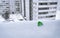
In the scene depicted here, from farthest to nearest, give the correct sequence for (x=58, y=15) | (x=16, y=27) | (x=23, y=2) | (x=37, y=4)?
(x=37, y=4) < (x=23, y=2) < (x=58, y=15) < (x=16, y=27)

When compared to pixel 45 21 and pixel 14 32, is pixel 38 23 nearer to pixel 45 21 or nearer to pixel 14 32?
pixel 45 21

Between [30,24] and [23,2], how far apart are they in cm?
254

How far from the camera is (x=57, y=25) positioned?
2.90ft

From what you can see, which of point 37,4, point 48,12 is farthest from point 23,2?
point 48,12

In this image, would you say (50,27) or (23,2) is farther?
(23,2)

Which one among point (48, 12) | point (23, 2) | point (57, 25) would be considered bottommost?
point (48, 12)

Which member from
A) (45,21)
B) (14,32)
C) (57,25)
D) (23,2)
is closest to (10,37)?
(14,32)

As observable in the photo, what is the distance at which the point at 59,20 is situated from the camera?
2.90 feet

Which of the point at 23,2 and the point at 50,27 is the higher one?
the point at 23,2

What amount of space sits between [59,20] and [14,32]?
1.43 feet

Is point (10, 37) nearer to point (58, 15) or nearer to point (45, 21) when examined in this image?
point (45, 21)

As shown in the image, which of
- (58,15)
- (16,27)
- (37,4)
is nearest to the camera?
(16,27)

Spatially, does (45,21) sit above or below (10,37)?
above

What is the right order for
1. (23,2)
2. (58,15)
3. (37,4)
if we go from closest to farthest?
(58,15)
(23,2)
(37,4)
